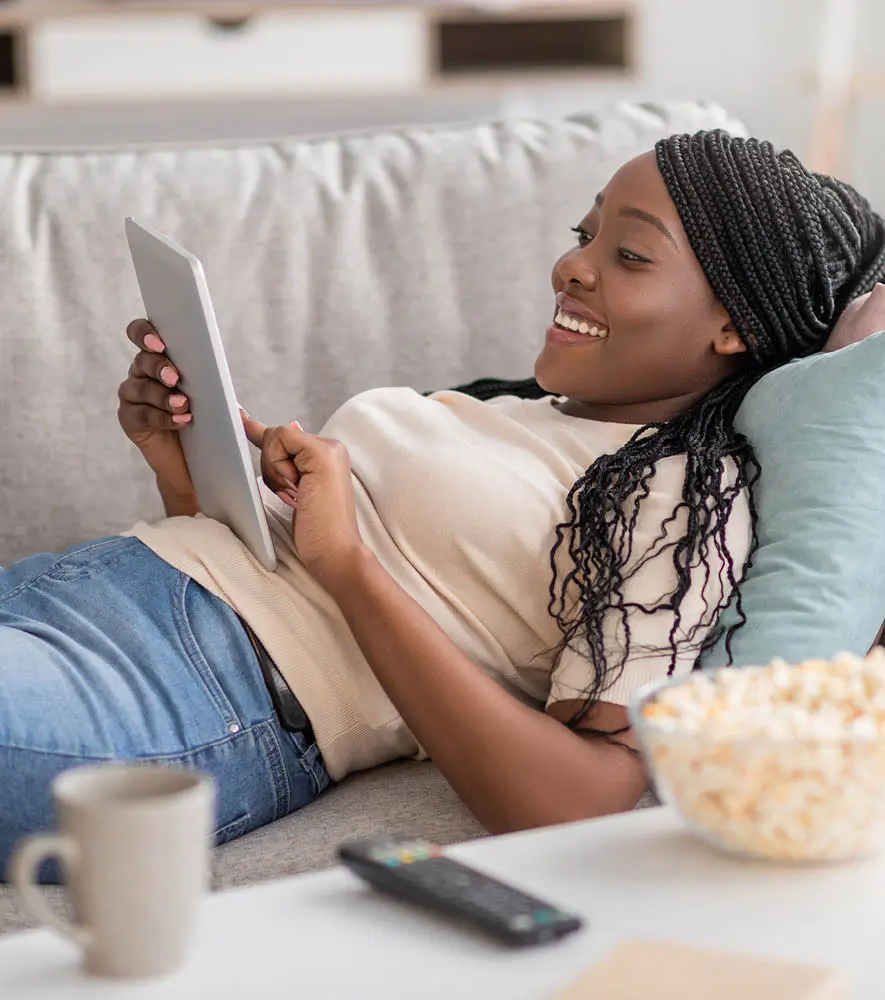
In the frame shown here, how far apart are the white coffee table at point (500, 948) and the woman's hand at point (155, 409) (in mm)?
734

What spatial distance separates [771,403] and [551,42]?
274cm

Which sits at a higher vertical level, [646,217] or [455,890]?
[646,217]

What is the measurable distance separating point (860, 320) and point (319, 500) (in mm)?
557

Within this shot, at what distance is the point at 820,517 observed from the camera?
4.14ft

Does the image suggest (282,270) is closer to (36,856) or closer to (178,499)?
(178,499)

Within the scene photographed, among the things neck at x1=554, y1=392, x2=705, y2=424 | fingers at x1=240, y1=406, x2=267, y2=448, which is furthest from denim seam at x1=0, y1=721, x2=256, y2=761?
neck at x1=554, y1=392, x2=705, y2=424

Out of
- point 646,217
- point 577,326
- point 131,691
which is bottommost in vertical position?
point 131,691

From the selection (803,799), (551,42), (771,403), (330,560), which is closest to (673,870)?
(803,799)

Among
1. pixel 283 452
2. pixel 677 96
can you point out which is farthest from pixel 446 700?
pixel 677 96

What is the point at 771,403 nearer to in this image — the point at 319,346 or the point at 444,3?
the point at 319,346

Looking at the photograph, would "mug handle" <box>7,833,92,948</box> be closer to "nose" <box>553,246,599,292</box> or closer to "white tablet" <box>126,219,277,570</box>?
"white tablet" <box>126,219,277,570</box>

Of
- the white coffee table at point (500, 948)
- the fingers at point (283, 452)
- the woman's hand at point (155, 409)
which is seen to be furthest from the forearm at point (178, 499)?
the white coffee table at point (500, 948)

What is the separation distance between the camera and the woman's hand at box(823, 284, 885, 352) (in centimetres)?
140

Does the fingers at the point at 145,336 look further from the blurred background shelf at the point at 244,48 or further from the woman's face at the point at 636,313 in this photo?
the blurred background shelf at the point at 244,48
